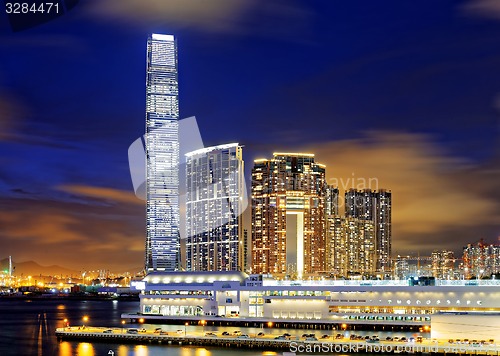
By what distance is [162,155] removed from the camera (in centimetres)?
9381

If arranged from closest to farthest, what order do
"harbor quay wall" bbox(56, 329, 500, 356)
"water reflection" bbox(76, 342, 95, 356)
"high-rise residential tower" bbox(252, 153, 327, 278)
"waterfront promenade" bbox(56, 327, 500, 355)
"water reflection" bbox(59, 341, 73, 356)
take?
"harbor quay wall" bbox(56, 329, 500, 356) < "waterfront promenade" bbox(56, 327, 500, 355) < "water reflection" bbox(76, 342, 95, 356) < "water reflection" bbox(59, 341, 73, 356) < "high-rise residential tower" bbox(252, 153, 327, 278)

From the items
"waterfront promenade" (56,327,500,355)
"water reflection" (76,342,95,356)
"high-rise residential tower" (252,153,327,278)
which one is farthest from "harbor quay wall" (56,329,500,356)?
"high-rise residential tower" (252,153,327,278)

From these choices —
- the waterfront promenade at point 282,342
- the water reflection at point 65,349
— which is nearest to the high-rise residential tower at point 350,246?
the waterfront promenade at point 282,342

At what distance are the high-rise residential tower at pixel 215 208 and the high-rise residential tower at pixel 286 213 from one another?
4949mm

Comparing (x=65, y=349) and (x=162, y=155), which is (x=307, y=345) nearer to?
(x=65, y=349)

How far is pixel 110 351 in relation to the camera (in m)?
28.7

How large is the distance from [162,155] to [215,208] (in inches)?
359

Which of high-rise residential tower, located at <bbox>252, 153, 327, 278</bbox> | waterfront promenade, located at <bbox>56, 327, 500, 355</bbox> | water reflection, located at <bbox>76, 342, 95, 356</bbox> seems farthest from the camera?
high-rise residential tower, located at <bbox>252, 153, 327, 278</bbox>

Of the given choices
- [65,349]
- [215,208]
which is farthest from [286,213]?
[65,349]

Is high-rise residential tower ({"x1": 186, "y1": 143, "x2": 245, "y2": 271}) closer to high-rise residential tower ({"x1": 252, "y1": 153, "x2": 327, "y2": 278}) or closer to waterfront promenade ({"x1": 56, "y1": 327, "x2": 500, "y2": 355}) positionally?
high-rise residential tower ({"x1": 252, "y1": 153, "x2": 327, "y2": 278})

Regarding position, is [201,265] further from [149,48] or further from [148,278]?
[148,278]

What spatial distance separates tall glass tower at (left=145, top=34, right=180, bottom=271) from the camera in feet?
289

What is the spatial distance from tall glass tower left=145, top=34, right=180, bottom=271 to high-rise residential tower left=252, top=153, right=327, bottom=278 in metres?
13.8

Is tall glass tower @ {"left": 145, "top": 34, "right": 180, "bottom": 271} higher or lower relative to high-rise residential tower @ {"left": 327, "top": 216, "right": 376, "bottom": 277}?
higher
